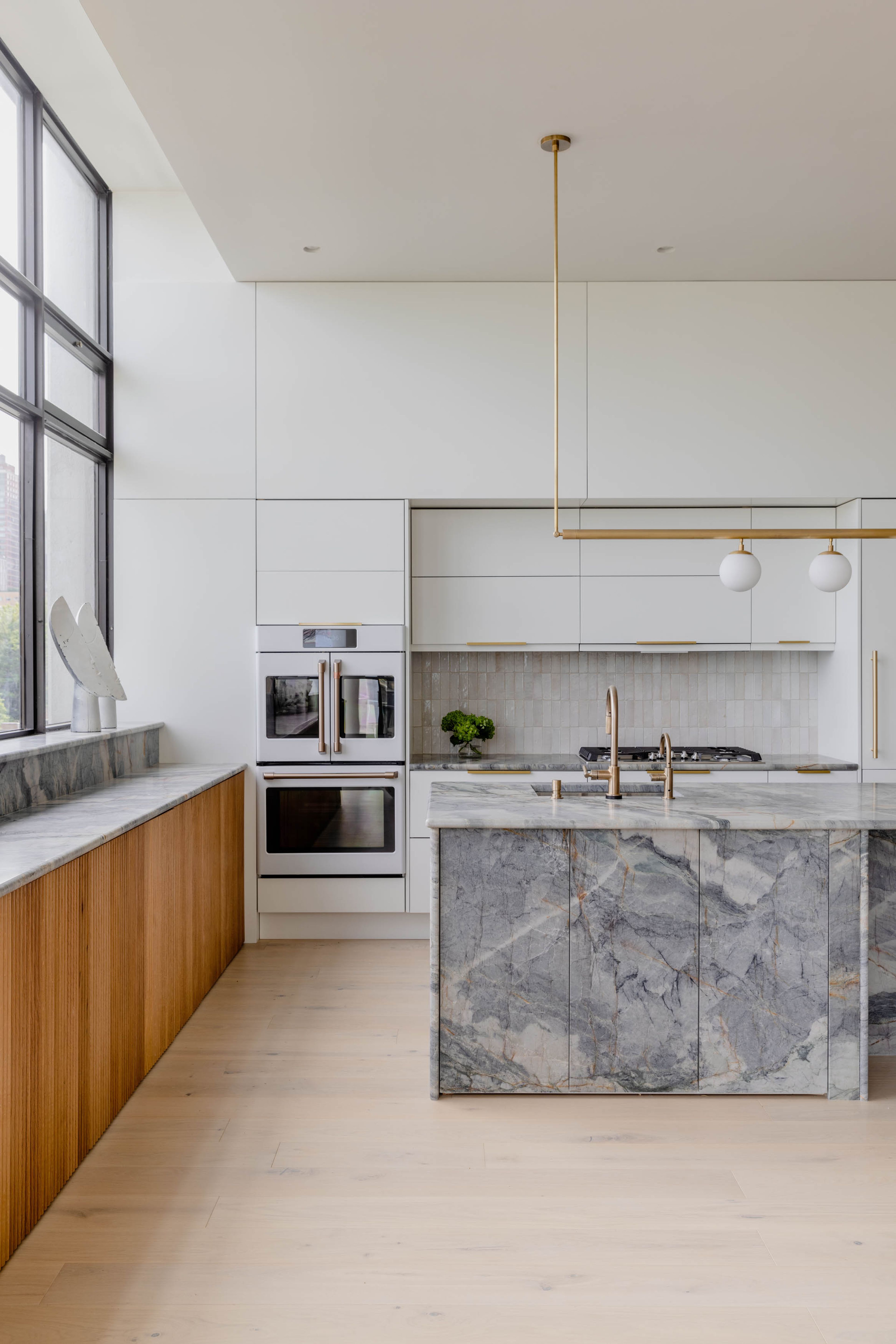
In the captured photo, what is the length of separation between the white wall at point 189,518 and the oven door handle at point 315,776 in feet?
0.37

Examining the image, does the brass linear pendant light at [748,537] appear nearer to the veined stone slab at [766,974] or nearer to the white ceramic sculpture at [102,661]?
the veined stone slab at [766,974]

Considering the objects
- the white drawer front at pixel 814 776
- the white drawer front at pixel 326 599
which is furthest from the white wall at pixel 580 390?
Result: the white drawer front at pixel 814 776

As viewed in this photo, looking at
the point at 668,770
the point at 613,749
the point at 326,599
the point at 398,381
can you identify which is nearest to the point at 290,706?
the point at 326,599

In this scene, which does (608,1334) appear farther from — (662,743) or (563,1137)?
(662,743)

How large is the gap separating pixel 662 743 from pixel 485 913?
819 millimetres

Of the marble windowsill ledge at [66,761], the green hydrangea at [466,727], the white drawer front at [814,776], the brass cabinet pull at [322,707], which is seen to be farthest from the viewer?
the green hydrangea at [466,727]

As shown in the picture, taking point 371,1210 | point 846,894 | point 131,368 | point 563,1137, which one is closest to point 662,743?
point 846,894

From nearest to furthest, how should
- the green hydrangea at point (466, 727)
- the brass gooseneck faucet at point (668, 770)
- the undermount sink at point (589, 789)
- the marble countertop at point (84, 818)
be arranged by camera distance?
the marble countertop at point (84, 818), the brass gooseneck faucet at point (668, 770), the undermount sink at point (589, 789), the green hydrangea at point (466, 727)

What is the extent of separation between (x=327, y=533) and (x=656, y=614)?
1.63 meters

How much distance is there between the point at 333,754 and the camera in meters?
4.09

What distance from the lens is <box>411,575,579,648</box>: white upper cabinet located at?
436 cm

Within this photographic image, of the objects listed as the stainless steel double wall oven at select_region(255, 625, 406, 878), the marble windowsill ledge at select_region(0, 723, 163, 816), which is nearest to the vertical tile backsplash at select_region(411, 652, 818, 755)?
the stainless steel double wall oven at select_region(255, 625, 406, 878)

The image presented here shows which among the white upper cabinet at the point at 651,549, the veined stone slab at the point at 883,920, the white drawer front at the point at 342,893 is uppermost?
the white upper cabinet at the point at 651,549

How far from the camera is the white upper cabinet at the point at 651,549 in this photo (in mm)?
4363
